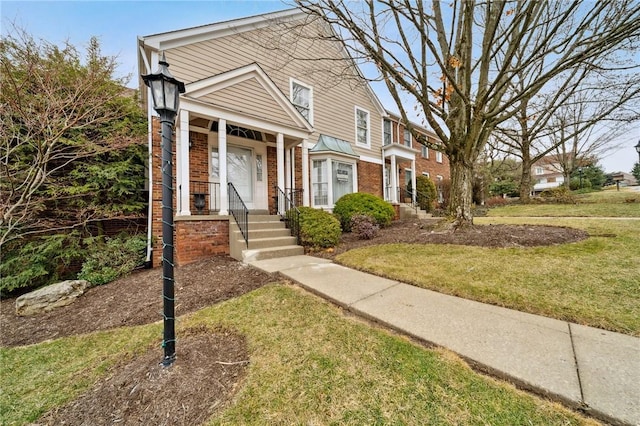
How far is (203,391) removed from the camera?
1971 mm

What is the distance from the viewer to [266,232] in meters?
6.57

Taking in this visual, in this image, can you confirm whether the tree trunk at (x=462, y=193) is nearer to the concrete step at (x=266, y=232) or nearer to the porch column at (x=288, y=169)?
the concrete step at (x=266, y=232)

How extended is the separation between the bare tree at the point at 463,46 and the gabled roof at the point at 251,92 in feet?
8.71

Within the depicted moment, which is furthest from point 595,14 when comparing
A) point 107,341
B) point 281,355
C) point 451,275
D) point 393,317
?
point 107,341

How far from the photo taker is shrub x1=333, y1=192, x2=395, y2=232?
28.9 ft

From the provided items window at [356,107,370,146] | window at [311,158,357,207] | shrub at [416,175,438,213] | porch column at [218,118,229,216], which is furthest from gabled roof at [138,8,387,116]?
shrub at [416,175,438,213]

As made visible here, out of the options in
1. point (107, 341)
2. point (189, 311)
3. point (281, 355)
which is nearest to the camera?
point (281, 355)

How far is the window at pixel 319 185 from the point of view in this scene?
32.7 feet

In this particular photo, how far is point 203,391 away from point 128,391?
62 centimetres

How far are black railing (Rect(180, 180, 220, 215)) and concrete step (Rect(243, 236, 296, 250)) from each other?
207 centimetres

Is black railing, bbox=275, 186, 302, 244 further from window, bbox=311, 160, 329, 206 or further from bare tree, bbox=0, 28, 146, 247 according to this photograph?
bare tree, bbox=0, 28, 146, 247

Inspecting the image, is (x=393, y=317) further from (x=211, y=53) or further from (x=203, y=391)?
(x=211, y=53)

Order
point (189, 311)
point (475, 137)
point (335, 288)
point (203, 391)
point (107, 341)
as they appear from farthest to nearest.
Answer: point (475, 137) → point (335, 288) → point (189, 311) → point (107, 341) → point (203, 391)

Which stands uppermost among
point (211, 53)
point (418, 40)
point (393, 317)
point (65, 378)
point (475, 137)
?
point (211, 53)
